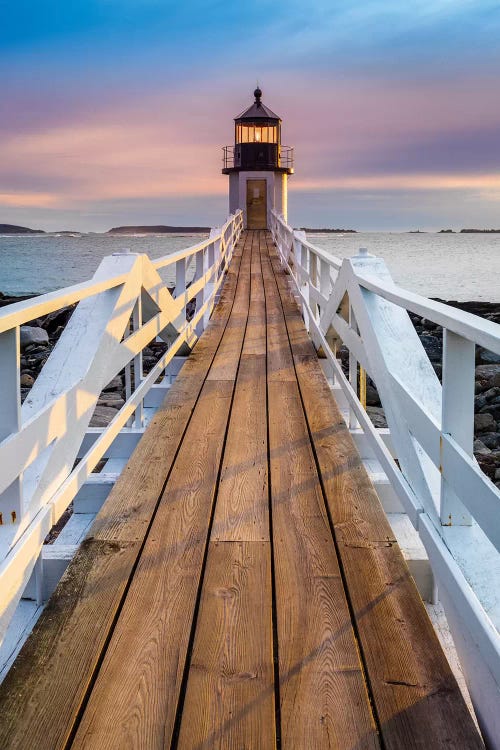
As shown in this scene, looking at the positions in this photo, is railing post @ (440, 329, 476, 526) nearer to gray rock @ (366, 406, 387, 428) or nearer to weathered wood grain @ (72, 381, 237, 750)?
weathered wood grain @ (72, 381, 237, 750)

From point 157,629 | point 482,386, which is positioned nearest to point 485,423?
point 482,386

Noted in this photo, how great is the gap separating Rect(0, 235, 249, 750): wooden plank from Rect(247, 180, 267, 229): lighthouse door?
82.6 ft

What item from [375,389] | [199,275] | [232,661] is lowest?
[375,389]

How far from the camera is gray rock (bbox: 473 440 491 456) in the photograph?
739 cm

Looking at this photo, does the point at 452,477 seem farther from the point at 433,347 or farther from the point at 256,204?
the point at 256,204

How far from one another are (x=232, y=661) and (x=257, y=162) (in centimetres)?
2684

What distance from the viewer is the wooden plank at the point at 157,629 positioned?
1542 millimetres

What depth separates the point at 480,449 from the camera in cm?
765

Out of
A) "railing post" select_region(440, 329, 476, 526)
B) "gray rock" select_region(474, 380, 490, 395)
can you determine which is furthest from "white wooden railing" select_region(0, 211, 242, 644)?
"gray rock" select_region(474, 380, 490, 395)

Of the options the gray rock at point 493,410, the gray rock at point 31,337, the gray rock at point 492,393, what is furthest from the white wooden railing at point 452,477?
the gray rock at point 31,337

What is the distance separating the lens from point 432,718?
156 cm

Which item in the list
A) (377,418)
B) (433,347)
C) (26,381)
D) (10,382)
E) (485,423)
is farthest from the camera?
(433,347)

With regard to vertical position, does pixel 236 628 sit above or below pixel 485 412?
above

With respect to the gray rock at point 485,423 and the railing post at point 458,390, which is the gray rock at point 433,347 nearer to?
the gray rock at point 485,423
